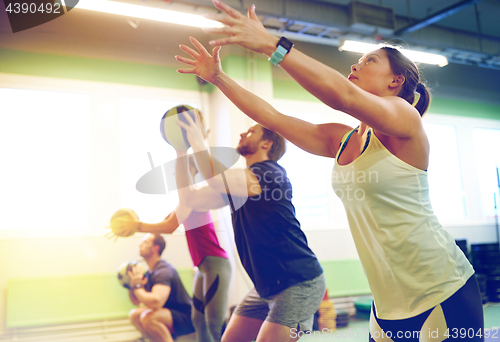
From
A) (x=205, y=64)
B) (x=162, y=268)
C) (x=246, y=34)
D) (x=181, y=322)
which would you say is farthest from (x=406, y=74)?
(x=181, y=322)

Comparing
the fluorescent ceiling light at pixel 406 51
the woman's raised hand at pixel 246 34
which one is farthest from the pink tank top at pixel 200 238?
the fluorescent ceiling light at pixel 406 51

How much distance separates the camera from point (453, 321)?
3.23 ft

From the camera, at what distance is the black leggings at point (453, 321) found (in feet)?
3.23

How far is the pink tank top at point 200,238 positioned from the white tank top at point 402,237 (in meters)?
1.37

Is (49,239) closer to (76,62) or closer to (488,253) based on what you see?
(76,62)

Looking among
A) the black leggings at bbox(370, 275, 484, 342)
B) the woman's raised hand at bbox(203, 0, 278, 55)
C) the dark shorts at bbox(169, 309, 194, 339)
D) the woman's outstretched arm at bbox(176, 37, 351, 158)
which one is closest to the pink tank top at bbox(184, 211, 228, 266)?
the woman's outstretched arm at bbox(176, 37, 351, 158)

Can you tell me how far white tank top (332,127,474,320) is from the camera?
101cm

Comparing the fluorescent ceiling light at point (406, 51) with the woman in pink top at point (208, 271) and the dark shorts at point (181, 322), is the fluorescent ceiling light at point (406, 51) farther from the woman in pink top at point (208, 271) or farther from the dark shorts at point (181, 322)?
the dark shorts at point (181, 322)

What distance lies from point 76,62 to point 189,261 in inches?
103

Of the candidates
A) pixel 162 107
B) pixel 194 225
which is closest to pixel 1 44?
pixel 162 107

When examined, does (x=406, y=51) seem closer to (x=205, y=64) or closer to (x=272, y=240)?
(x=272, y=240)

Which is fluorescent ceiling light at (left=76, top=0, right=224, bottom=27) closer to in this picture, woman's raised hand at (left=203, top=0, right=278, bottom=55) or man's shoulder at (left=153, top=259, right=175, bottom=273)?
man's shoulder at (left=153, top=259, right=175, bottom=273)

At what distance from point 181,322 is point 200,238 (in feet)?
4.83

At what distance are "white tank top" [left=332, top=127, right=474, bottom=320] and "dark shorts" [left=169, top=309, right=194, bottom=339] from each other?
2658 millimetres
